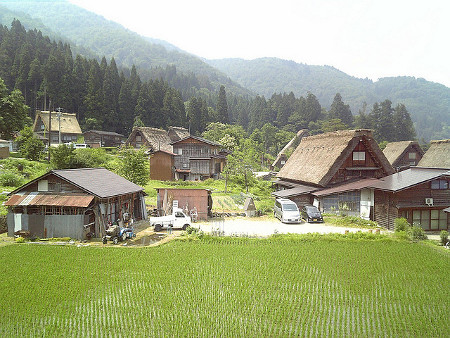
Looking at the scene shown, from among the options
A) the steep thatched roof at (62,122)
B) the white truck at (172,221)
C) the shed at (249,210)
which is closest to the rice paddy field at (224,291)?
the white truck at (172,221)

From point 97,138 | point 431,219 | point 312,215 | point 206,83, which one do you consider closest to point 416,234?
point 431,219

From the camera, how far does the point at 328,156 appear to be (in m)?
27.5

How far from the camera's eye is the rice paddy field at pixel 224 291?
8336 mm

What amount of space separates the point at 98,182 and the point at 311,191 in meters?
16.0

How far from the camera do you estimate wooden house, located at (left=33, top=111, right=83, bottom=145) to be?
50.3 m

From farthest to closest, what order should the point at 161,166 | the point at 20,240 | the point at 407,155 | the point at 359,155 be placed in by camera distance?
the point at 407,155
the point at 161,166
the point at 359,155
the point at 20,240

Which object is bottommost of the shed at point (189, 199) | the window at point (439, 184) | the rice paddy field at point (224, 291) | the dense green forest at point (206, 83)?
the rice paddy field at point (224, 291)

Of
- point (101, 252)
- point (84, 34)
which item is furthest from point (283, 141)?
point (84, 34)

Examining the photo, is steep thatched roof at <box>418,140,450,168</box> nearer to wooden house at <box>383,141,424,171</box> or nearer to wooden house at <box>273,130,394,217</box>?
wooden house at <box>383,141,424,171</box>

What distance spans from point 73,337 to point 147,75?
442 feet

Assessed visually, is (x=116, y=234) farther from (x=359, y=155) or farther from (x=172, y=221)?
(x=359, y=155)

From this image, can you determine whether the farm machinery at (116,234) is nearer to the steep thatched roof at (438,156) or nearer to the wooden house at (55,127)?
the steep thatched roof at (438,156)

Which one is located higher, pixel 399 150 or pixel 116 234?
pixel 399 150

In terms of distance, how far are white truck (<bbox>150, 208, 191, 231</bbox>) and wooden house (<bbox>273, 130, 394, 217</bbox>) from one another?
932cm
